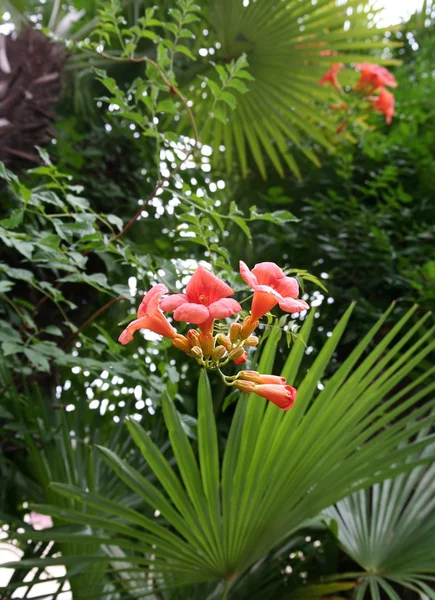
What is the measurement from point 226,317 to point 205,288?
0.04 metres

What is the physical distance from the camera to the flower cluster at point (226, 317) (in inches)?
28.5

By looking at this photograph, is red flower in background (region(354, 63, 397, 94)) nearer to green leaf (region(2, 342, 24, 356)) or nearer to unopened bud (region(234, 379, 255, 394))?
green leaf (region(2, 342, 24, 356))

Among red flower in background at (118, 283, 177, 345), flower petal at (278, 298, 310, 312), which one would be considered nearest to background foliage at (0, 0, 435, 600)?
red flower in background at (118, 283, 177, 345)

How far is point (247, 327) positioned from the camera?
797mm

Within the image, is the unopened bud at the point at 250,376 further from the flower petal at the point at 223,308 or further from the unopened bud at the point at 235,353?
the flower petal at the point at 223,308

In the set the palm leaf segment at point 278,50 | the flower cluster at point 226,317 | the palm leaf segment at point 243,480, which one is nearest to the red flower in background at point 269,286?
the flower cluster at point 226,317

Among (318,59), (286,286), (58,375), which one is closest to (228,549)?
(286,286)

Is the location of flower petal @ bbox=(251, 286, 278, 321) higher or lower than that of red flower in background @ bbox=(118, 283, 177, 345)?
higher

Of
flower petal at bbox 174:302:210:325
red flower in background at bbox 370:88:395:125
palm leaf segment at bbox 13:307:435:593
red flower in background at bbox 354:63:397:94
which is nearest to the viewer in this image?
flower petal at bbox 174:302:210:325

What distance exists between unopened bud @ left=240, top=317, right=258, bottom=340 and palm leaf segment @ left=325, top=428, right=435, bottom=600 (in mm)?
654

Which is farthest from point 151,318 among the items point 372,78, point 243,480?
point 372,78

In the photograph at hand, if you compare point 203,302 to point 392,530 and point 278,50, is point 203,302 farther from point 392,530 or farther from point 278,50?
point 278,50

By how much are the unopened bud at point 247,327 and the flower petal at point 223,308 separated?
0.11 meters

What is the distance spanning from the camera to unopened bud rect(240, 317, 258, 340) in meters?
0.79
